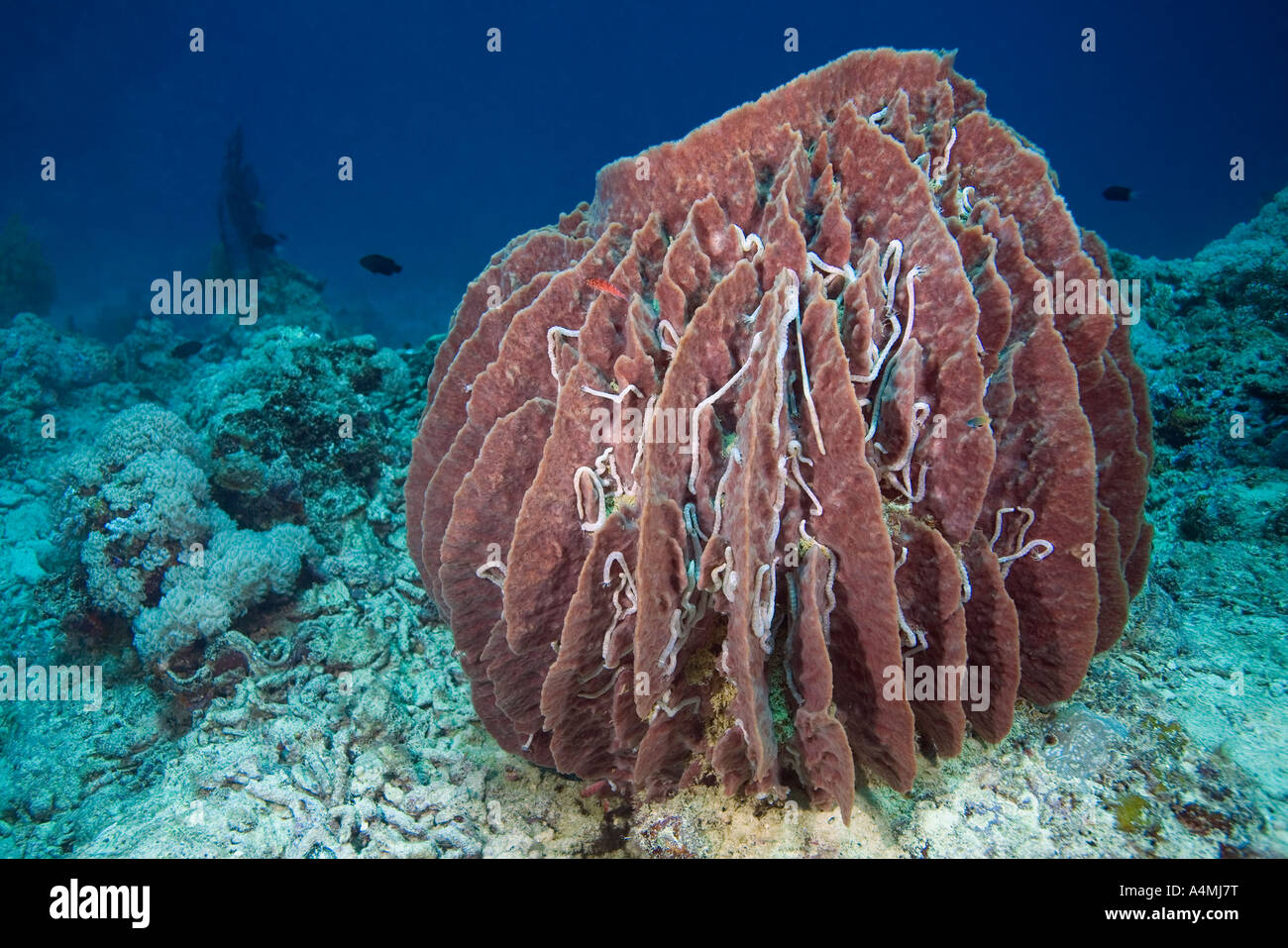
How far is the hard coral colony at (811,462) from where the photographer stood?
2268mm

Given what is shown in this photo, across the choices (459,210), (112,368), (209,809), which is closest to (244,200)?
(112,368)

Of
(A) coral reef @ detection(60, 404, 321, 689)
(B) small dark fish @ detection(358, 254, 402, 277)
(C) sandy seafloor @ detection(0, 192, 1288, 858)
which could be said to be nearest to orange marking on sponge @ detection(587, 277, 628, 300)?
(C) sandy seafloor @ detection(0, 192, 1288, 858)

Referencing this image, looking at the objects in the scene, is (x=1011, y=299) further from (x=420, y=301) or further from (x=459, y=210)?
(x=459, y=210)

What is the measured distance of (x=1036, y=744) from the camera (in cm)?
256

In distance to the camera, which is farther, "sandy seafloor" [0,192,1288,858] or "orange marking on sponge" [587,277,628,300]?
"orange marking on sponge" [587,277,628,300]

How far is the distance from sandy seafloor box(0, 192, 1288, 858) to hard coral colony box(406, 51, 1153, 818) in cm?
25

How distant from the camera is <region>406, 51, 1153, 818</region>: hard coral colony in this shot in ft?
7.44

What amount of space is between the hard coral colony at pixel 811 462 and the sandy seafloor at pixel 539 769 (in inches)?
9.9

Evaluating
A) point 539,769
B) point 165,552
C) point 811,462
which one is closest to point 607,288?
point 811,462

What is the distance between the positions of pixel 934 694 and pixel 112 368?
18148 mm

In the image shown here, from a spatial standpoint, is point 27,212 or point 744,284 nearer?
point 744,284

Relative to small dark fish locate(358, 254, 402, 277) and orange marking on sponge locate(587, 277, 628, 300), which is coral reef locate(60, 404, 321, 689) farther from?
small dark fish locate(358, 254, 402, 277)
